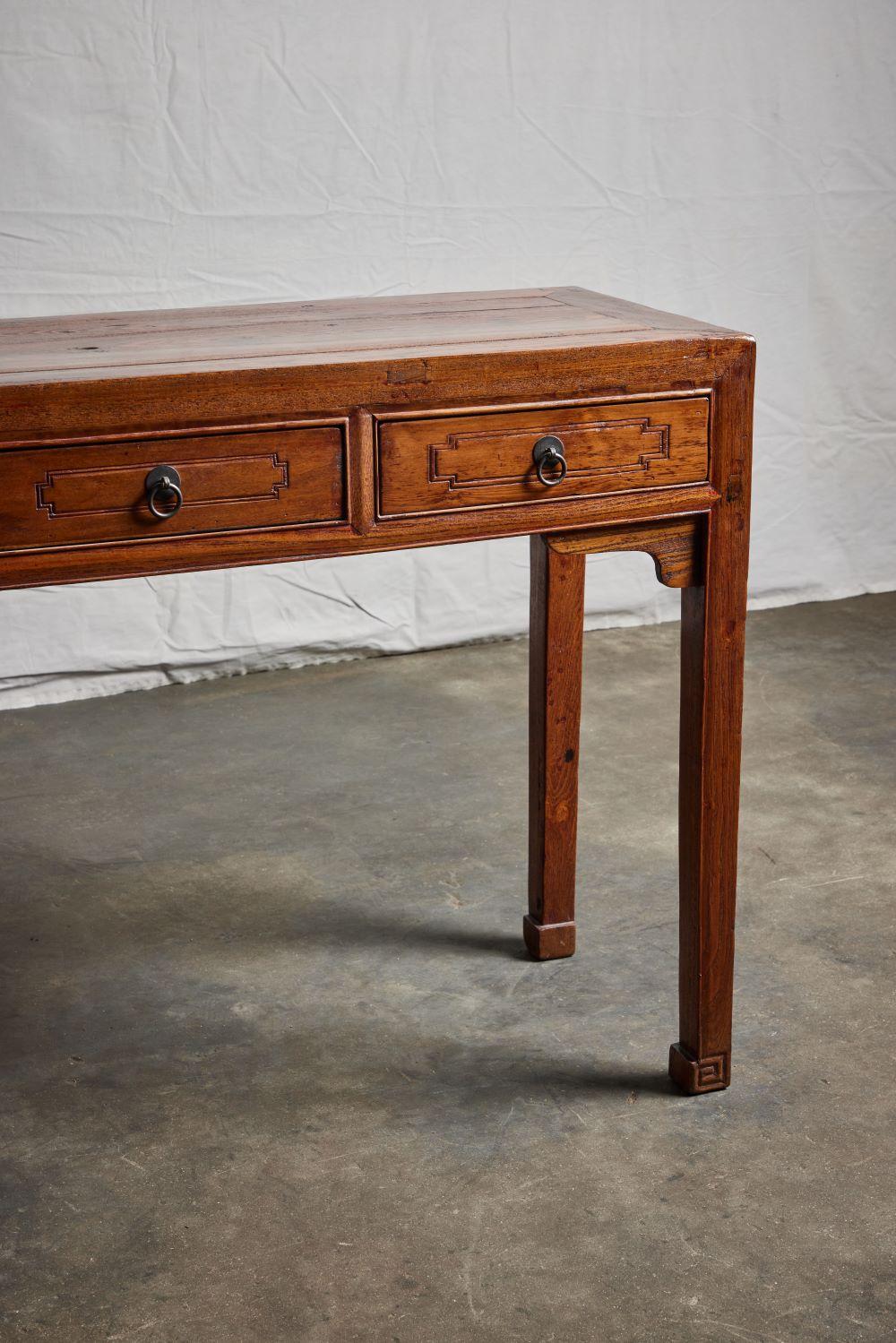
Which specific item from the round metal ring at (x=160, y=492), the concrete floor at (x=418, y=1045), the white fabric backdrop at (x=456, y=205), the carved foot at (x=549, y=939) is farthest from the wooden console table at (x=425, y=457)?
the white fabric backdrop at (x=456, y=205)

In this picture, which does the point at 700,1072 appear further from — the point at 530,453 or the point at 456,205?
the point at 456,205

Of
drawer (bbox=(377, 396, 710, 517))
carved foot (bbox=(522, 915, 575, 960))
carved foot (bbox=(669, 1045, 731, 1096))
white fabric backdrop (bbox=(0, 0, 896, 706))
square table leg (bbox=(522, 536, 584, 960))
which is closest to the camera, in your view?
drawer (bbox=(377, 396, 710, 517))

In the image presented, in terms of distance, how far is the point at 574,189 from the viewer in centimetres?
405

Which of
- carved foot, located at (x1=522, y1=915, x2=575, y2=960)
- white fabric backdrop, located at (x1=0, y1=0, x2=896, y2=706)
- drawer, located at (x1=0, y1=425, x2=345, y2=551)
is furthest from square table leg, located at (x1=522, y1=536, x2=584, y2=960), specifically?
white fabric backdrop, located at (x1=0, y1=0, x2=896, y2=706)

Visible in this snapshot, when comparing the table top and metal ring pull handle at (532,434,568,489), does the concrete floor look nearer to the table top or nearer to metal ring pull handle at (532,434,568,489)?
metal ring pull handle at (532,434,568,489)

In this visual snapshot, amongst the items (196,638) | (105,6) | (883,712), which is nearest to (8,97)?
(105,6)

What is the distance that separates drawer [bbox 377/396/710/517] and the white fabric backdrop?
2.04 meters

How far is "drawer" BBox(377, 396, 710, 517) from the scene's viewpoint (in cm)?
187

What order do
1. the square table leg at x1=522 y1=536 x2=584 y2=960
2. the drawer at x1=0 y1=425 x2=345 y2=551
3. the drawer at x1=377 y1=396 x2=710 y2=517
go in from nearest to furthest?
the drawer at x1=0 y1=425 x2=345 y2=551, the drawer at x1=377 y1=396 x2=710 y2=517, the square table leg at x1=522 y1=536 x2=584 y2=960

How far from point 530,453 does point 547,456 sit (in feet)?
0.07

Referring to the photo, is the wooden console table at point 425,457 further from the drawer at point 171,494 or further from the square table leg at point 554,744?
the square table leg at point 554,744

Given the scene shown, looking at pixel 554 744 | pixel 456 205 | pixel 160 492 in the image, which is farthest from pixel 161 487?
pixel 456 205

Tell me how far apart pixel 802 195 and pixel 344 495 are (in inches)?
113

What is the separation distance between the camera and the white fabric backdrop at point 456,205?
3607mm
